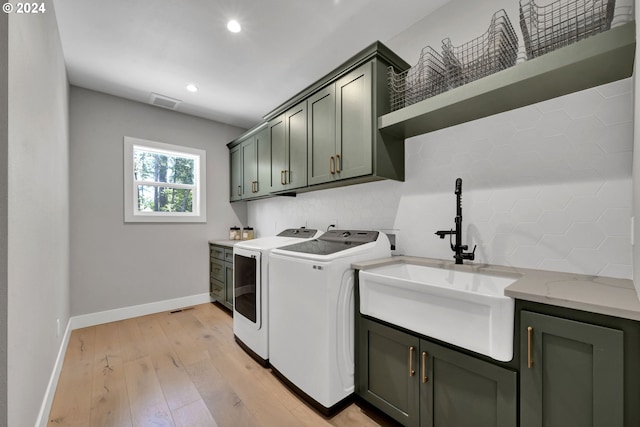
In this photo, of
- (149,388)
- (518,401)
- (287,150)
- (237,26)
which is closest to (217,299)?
(149,388)

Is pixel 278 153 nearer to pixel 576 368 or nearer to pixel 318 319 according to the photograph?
pixel 318 319

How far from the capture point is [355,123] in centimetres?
193

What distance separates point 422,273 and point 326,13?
1.94 meters

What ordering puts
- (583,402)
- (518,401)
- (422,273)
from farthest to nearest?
(422,273)
(518,401)
(583,402)

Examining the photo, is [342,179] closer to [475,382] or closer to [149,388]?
[475,382]

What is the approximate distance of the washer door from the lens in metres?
2.14

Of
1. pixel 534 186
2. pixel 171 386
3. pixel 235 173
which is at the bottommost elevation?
pixel 171 386

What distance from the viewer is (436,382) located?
1229 mm

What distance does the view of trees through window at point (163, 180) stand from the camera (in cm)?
329

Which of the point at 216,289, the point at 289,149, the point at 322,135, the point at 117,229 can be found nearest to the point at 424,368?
the point at 322,135

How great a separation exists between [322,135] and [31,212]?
182cm

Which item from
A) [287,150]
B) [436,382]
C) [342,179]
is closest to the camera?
[436,382]

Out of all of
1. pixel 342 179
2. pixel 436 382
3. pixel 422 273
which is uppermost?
pixel 342 179

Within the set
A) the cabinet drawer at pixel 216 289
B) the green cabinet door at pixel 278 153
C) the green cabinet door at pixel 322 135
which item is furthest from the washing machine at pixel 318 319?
→ the cabinet drawer at pixel 216 289
